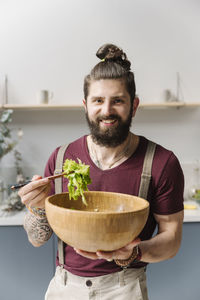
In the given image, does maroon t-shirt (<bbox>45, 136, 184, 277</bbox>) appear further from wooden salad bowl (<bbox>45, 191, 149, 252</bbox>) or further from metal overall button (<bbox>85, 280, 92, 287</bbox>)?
wooden salad bowl (<bbox>45, 191, 149, 252</bbox>)

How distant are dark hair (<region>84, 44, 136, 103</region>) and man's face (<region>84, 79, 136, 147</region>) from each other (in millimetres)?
19

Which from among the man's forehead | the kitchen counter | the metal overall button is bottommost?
the kitchen counter

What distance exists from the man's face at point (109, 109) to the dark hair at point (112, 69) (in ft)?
0.06

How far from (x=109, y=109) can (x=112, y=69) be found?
0.15 meters

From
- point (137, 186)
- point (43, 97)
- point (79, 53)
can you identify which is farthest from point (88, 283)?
point (79, 53)

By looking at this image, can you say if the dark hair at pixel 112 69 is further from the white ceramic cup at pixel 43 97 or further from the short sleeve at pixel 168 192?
the white ceramic cup at pixel 43 97

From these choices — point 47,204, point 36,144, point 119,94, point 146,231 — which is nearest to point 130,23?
point 36,144

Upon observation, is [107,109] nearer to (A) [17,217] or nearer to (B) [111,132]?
(B) [111,132]

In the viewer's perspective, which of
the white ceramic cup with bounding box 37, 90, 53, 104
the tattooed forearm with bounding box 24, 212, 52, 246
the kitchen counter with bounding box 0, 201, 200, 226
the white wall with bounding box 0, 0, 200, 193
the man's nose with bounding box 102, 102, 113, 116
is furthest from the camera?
the white wall with bounding box 0, 0, 200, 193

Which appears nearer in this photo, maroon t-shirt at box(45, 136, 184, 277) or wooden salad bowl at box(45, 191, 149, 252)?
wooden salad bowl at box(45, 191, 149, 252)

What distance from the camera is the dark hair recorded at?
42.9 inches

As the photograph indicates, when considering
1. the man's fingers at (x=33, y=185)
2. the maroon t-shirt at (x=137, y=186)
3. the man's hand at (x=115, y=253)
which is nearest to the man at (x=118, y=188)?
the maroon t-shirt at (x=137, y=186)

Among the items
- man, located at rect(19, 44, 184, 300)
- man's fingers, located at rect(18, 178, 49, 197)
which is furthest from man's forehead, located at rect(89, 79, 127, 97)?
man's fingers, located at rect(18, 178, 49, 197)

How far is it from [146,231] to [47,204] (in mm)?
466
